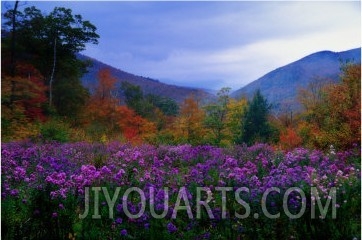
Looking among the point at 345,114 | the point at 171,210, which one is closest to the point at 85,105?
the point at 345,114

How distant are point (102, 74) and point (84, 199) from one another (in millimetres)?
30088

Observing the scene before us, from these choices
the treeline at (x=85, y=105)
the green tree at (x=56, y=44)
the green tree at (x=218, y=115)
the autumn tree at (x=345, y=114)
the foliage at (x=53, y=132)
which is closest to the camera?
the autumn tree at (x=345, y=114)

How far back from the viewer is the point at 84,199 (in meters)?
6.07

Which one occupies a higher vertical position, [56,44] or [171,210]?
[56,44]

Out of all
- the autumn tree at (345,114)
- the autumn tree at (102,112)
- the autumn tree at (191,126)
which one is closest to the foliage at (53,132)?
the autumn tree at (102,112)

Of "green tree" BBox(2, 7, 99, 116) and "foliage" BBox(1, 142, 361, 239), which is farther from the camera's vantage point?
"green tree" BBox(2, 7, 99, 116)

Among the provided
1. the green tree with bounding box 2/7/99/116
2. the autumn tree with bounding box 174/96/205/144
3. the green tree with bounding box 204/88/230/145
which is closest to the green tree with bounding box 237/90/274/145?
the green tree with bounding box 204/88/230/145

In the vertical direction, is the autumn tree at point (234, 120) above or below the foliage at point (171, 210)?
above

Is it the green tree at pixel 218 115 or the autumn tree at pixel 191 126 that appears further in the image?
the green tree at pixel 218 115

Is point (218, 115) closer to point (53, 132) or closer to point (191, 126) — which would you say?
point (191, 126)

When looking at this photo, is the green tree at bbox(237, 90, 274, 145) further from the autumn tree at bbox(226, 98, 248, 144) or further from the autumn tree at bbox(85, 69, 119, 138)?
the autumn tree at bbox(85, 69, 119, 138)

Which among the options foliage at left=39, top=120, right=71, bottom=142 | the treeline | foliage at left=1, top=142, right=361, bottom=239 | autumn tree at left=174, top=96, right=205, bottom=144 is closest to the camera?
foliage at left=1, top=142, right=361, bottom=239

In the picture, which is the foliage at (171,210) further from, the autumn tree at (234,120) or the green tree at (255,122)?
the autumn tree at (234,120)

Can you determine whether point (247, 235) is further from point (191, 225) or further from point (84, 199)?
point (84, 199)
